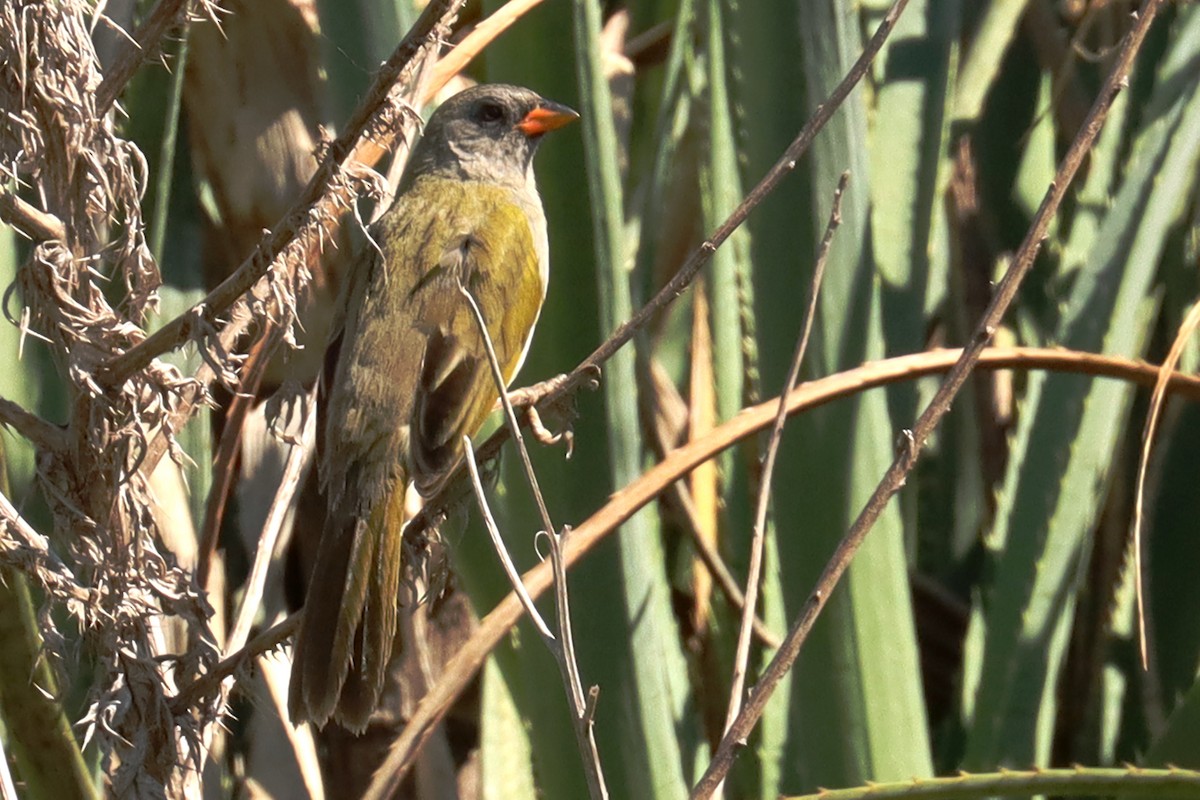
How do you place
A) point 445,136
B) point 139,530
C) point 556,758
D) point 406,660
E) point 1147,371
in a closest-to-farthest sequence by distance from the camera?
point 139,530 → point 1147,371 → point 556,758 → point 406,660 → point 445,136

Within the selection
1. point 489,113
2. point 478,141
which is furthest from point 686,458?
point 478,141

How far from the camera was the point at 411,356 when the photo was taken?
324 centimetres

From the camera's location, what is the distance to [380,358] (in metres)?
3.21

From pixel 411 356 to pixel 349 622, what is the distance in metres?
0.75

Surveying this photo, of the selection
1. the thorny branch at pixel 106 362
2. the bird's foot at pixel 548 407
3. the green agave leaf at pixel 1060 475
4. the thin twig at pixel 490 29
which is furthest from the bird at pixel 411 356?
the green agave leaf at pixel 1060 475

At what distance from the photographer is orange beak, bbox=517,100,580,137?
9.84 feet

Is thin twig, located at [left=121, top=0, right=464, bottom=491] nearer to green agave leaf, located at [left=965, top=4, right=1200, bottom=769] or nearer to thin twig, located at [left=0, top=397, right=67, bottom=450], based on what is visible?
thin twig, located at [left=0, top=397, right=67, bottom=450]

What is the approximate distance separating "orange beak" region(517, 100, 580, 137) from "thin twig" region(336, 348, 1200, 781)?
0.79 meters

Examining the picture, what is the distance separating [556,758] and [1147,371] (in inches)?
45.1

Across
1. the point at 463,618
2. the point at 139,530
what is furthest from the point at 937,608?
the point at 139,530

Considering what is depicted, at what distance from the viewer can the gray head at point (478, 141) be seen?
149 inches

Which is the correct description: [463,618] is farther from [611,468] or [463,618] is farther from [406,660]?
[611,468]

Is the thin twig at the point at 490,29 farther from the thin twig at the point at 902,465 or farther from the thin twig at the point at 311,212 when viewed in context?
the thin twig at the point at 902,465

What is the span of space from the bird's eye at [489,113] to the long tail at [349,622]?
1177 millimetres
